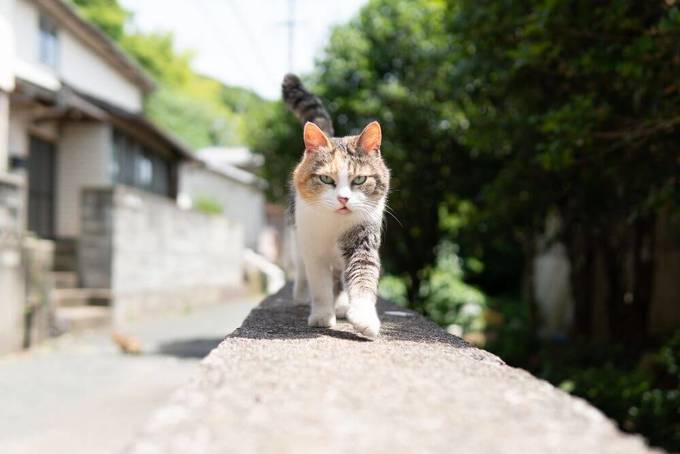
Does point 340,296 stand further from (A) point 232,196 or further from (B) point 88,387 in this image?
(A) point 232,196

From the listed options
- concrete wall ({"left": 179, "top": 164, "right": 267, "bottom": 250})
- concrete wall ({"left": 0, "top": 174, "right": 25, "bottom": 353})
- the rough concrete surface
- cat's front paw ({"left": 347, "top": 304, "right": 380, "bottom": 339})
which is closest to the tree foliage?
concrete wall ({"left": 179, "top": 164, "right": 267, "bottom": 250})

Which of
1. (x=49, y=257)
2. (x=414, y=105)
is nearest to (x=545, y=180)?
(x=414, y=105)

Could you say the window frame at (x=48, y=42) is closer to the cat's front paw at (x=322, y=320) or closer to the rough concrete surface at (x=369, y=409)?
the cat's front paw at (x=322, y=320)

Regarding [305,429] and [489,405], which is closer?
[305,429]

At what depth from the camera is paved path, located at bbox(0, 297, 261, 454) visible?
17.5 ft

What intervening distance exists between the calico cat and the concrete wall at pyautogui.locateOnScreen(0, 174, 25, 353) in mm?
6769

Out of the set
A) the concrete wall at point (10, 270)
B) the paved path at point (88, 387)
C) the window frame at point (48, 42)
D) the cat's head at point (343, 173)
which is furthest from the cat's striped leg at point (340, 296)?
the window frame at point (48, 42)

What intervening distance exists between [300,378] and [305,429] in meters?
0.44

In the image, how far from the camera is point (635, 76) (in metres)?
4.21

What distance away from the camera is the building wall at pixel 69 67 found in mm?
12758

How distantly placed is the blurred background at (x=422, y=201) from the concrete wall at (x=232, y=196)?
228 inches

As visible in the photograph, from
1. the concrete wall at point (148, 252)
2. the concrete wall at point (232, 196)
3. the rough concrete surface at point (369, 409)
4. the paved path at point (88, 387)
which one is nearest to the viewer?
the rough concrete surface at point (369, 409)

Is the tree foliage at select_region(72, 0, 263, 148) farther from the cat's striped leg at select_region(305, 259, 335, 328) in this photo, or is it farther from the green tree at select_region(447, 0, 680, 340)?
the cat's striped leg at select_region(305, 259, 335, 328)

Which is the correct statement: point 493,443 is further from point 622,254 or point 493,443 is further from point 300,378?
point 622,254
